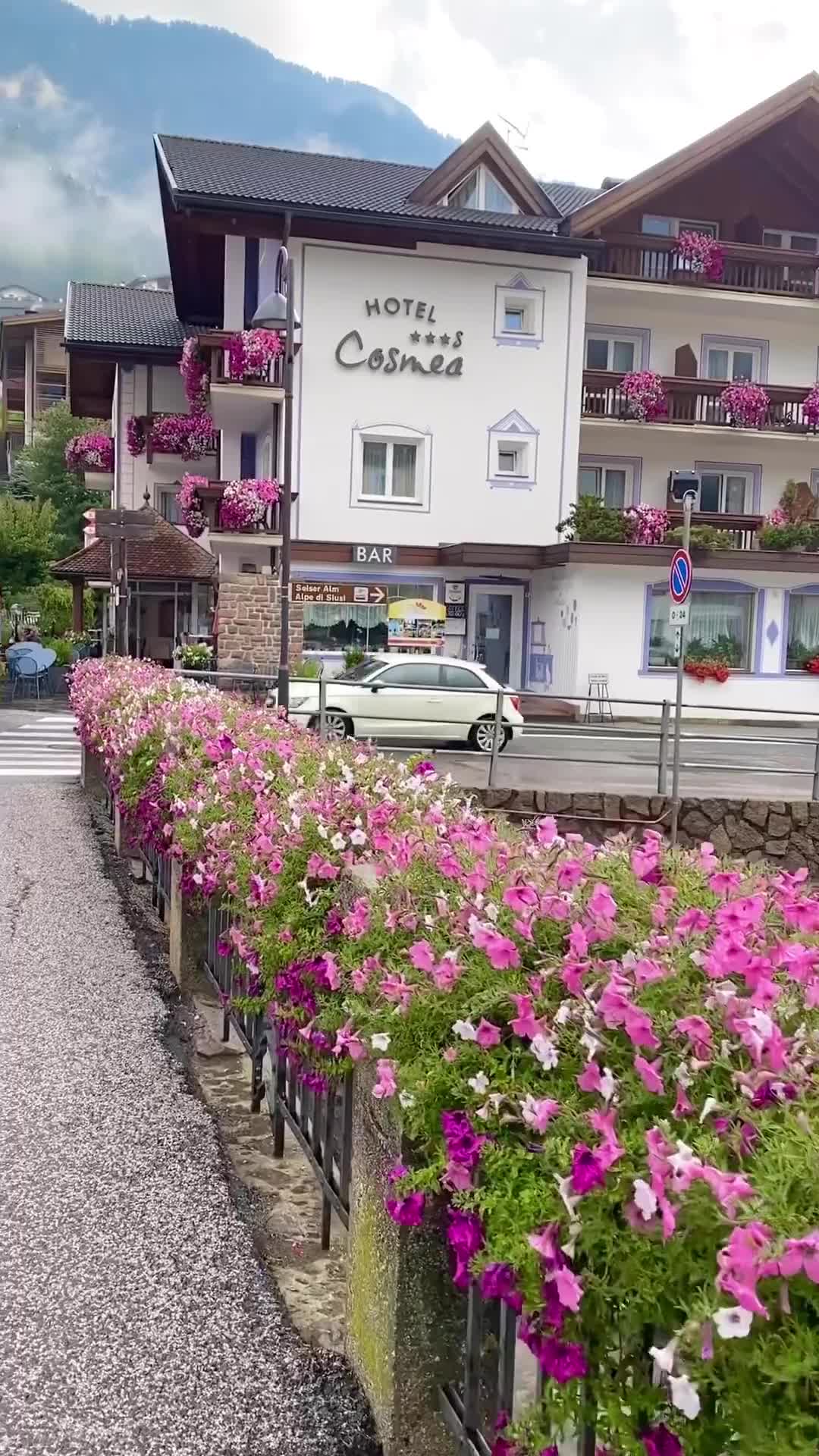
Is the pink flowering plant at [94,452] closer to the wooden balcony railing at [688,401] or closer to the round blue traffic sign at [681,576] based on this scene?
the wooden balcony railing at [688,401]

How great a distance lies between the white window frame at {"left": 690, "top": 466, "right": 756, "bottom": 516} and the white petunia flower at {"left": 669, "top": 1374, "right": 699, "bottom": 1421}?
29325mm

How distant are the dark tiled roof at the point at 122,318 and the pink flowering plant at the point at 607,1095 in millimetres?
33659

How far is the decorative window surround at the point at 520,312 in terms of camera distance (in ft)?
87.9

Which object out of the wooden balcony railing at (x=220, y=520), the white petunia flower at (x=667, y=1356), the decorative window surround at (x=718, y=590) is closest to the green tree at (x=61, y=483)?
the wooden balcony railing at (x=220, y=520)

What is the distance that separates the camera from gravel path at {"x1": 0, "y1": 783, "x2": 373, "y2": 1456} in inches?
118

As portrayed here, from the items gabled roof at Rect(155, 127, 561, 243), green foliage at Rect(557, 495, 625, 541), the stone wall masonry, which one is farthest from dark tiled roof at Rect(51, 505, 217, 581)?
the stone wall masonry

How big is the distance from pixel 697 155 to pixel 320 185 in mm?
8160

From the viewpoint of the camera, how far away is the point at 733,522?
27.9 m

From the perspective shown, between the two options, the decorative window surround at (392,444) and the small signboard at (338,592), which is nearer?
the small signboard at (338,592)

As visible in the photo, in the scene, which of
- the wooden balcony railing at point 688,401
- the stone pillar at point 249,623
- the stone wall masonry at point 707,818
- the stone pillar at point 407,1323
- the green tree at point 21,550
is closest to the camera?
the stone pillar at point 407,1323

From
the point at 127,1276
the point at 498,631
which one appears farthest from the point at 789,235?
the point at 127,1276

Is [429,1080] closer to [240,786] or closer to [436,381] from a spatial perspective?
[240,786]

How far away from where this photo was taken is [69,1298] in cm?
355

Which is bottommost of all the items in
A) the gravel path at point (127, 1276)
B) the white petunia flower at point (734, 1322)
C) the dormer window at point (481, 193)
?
the gravel path at point (127, 1276)
